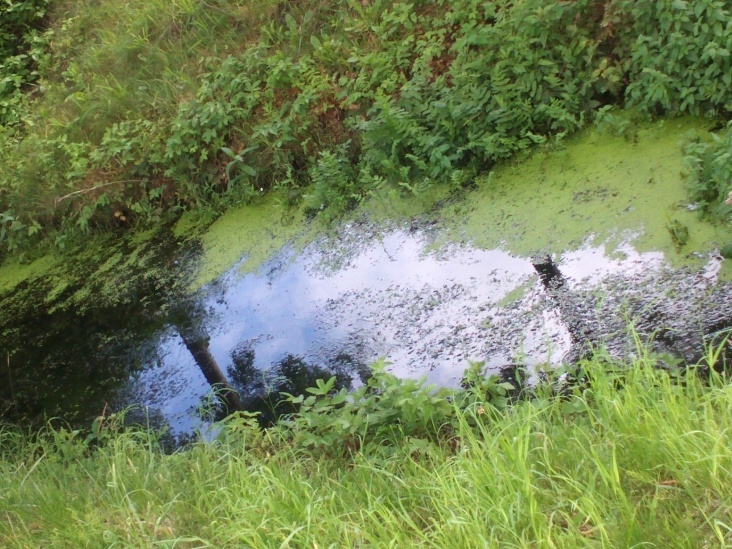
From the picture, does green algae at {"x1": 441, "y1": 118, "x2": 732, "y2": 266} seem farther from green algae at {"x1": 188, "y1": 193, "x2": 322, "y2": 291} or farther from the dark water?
green algae at {"x1": 188, "y1": 193, "x2": 322, "y2": 291}

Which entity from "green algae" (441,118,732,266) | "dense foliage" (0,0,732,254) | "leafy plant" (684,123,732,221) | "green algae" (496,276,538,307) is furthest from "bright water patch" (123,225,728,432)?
"dense foliage" (0,0,732,254)

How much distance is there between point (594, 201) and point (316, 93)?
6.88 feet

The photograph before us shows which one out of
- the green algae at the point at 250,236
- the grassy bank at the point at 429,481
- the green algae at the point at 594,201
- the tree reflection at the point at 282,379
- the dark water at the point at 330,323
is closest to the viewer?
the grassy bank at the point at 429,481

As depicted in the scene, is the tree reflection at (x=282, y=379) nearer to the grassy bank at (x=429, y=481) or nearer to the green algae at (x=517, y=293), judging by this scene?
the grassy bank at (x=429, y=481)

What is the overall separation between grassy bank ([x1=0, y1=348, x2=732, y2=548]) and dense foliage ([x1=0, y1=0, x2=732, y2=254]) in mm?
1823

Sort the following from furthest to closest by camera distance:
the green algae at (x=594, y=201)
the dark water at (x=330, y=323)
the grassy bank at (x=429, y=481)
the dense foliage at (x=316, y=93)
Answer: the dense foliage at (x=316, y=93) < the green algae at (x=594, y=201) < the dark water at (x=330, y=323) < the grassy bank at (x=429, y=481)

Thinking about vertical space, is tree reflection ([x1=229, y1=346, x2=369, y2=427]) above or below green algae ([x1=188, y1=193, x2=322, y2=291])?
below

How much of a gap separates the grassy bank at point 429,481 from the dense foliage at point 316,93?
1.82 m

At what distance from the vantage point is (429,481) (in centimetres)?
171

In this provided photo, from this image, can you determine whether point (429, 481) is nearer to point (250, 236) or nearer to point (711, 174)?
point (711, 174)

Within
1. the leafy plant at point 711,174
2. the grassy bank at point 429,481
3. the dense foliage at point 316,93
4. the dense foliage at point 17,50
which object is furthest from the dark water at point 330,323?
the dense foliage at point 17,50

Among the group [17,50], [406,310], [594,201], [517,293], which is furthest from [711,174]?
[17,50]

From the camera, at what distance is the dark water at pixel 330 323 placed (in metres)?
2.48

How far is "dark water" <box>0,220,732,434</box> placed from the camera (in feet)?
8.13
